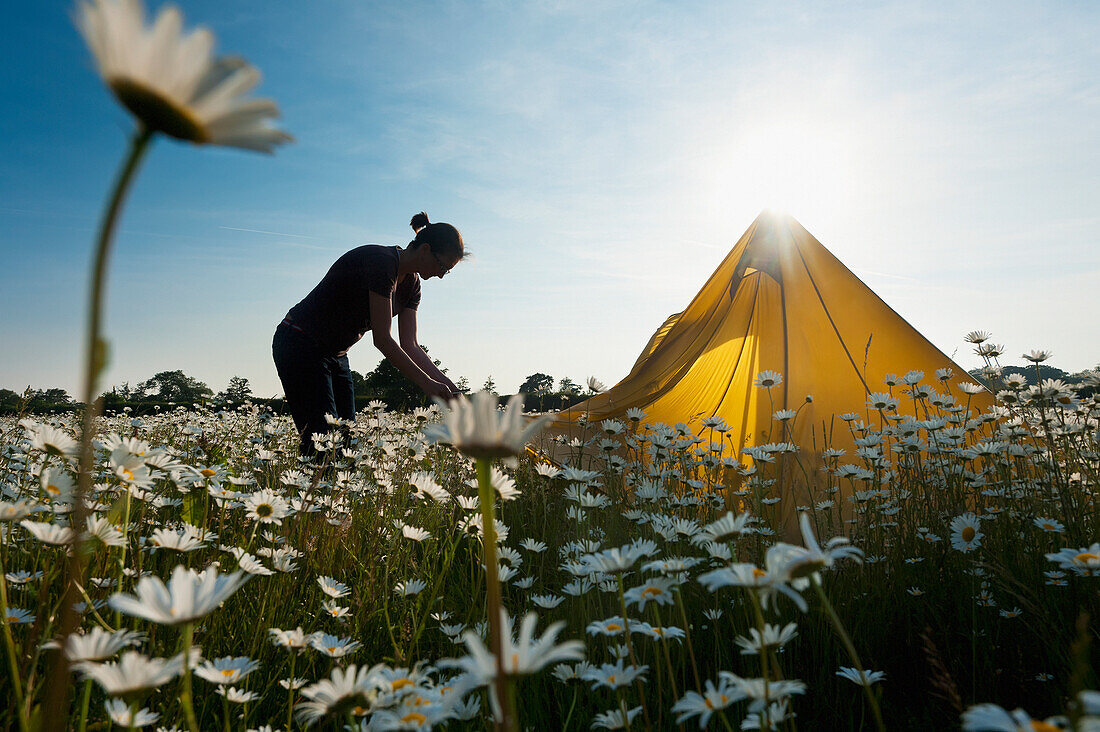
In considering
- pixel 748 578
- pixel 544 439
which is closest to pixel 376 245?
pixel 544 439

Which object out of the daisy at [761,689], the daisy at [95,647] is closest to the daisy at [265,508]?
the daisy at [95,647]

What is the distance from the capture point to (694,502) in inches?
102

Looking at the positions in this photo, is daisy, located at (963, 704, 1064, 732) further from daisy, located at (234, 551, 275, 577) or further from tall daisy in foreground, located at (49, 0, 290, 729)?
daisy, located at (234, 551, 275, 577)

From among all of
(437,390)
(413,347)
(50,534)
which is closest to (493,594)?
(50,534)

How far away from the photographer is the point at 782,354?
5.06 meters

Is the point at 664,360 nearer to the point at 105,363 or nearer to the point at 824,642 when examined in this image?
the point at 824,642

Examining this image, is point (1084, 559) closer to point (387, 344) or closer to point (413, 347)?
point (387, 344)

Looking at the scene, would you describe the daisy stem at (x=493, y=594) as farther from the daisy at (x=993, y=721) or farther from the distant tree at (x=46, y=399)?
the distant tree at (x=46, y=399)

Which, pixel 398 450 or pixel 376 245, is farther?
pixel 376 245

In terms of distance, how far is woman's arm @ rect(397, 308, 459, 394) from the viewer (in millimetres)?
4332

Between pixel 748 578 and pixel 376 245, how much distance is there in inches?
150

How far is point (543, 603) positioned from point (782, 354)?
3897 mm

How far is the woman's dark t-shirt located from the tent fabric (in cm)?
165

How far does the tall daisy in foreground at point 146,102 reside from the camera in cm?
50
